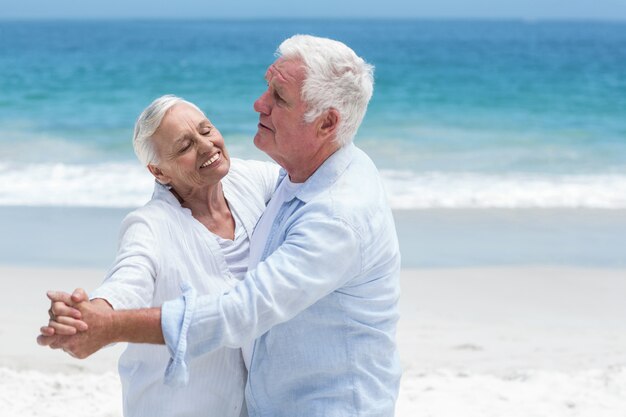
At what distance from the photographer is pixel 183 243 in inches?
110

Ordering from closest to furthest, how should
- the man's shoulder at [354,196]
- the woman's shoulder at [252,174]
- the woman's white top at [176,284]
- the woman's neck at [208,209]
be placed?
the man's shoulder at [354,196]
the woman's white top at [176,284]
the woman's neck at [208,209]
the woman's shoulder at [252,174]

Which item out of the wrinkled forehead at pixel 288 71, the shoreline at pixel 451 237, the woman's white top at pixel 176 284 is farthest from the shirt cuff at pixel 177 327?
the shoreline at pixel 451 237

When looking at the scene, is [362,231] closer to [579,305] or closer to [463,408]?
[463,408]

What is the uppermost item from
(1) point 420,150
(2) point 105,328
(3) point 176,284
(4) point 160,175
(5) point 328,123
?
(5) point 328,123

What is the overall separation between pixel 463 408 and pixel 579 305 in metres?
2.02

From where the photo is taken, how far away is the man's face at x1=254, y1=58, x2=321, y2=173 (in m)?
2.51

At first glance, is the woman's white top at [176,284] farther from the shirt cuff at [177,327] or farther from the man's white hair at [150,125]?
the shirt cuff at [177,327]

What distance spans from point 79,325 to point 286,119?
2.41ft


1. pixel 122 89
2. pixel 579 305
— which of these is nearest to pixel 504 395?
pixel 579 305

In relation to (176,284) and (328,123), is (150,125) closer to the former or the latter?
(176,284)

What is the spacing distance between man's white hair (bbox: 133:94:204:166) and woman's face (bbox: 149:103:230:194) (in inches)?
0.5

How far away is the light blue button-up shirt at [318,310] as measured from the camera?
229cm

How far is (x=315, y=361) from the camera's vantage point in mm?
2549

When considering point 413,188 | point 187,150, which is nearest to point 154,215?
point 187,150
